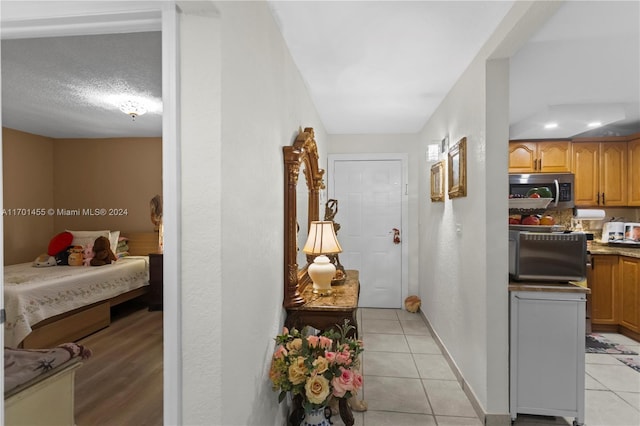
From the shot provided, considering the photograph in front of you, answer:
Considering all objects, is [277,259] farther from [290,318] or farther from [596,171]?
[596,171]

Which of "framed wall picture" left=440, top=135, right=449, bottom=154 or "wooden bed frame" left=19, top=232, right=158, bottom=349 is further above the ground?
"framed wall picture" left=440, top=135, right=449, bottom=154

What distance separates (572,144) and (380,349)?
3441 mm

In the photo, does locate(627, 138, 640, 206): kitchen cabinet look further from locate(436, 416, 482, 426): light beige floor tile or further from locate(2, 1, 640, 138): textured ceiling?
locate(436, 416, 482, 426): light beige floor tile

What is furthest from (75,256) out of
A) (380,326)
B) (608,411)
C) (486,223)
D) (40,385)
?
(608,411)

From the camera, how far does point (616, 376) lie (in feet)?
8.90

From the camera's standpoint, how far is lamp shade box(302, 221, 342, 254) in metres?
2.31

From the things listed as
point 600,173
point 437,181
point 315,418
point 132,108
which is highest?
point 132,108

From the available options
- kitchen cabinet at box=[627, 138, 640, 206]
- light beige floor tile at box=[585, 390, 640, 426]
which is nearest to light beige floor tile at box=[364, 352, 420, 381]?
light beige floor tile at box=[585, 390, 640, 426]

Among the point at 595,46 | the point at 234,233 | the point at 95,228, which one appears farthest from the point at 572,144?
the point at 95,228

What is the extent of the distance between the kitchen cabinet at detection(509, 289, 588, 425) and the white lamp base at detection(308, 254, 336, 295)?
46.3 inches

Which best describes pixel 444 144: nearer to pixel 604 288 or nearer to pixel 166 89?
pixel 604 288

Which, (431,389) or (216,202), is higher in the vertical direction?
(216,202)

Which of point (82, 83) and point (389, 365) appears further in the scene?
point (389, 365)

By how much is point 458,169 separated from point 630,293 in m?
2.62
